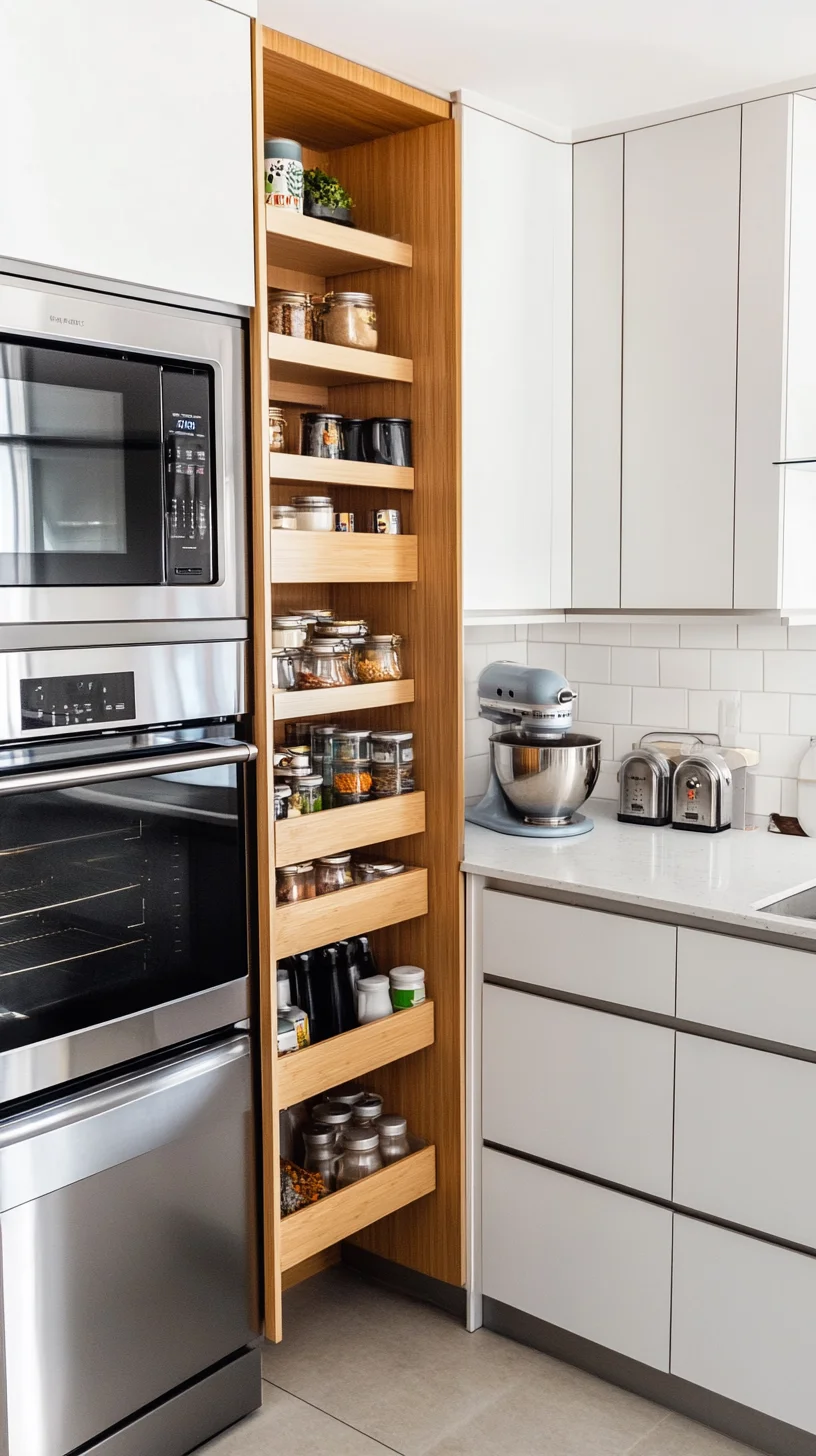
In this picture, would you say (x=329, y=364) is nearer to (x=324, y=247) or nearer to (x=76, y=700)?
(x=324, y=247)

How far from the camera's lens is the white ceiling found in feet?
6.79

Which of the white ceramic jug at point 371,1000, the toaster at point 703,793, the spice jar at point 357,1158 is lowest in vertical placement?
the spice jar at point 357,1158

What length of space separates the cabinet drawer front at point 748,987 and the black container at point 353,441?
3.58 feet

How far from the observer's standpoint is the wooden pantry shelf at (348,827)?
224 centimetres

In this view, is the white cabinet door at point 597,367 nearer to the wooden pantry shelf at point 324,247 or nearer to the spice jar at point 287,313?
the wooden pantry shelf at point 324,247

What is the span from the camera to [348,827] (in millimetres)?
2369

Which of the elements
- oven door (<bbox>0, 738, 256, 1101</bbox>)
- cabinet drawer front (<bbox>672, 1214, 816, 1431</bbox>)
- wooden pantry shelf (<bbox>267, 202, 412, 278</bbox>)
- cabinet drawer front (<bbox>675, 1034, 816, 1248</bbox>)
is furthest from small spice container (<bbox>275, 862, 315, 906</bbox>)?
wooden pantry shelf (<bbox>267, 202, 412, 278</bbox>)

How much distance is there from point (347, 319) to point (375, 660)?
639mm

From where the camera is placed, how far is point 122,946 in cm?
195

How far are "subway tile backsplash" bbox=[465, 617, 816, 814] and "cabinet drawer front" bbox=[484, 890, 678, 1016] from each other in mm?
643

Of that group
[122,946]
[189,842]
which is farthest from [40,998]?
[189,842]

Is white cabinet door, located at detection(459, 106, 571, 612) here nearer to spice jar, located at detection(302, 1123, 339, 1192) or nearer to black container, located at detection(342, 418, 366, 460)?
black container, located at detection(342, 418, 366, 460)

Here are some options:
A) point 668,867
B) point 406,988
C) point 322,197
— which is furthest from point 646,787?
point 322,197

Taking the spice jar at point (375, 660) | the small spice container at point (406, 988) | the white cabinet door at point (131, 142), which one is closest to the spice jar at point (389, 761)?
the spice jar at point (375, 660)
